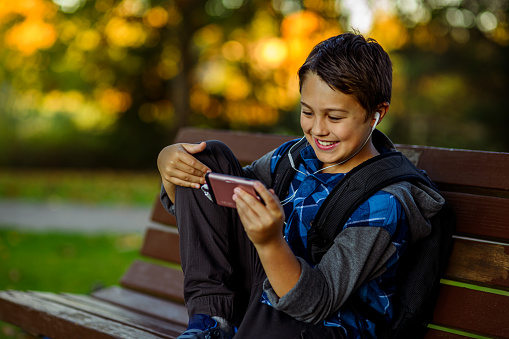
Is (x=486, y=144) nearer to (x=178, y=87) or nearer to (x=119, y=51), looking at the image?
(x=178, y=87)

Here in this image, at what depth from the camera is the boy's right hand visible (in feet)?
6.93

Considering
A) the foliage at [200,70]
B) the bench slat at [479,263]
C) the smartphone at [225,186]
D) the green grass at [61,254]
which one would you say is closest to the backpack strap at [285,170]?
the smartphone at [225,186]

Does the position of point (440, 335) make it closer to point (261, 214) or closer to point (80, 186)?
point (261, 214)

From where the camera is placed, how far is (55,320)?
2475 millimetres

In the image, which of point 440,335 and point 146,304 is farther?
point 146,304

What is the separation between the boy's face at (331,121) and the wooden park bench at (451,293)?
56 cm

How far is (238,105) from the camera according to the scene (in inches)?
625

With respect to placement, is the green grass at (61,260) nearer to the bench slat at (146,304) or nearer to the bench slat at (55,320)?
the bench slat at (146,304)

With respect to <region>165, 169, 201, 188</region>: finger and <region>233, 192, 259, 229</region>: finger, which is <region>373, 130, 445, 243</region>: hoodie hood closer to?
<region>233, 192, 259, 229</region>: finger

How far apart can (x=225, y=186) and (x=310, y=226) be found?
399mm

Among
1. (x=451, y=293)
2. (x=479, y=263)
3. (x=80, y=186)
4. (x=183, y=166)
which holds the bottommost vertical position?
(x=80, y=186)

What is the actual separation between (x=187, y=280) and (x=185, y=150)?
1.62 feet

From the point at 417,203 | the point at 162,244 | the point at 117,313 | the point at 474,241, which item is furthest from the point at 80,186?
the point at 417,203

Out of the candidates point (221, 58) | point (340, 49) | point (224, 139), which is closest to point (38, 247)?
point (224, 139)
